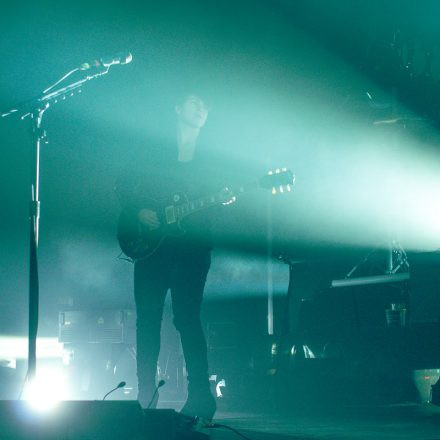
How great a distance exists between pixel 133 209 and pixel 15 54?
268cm

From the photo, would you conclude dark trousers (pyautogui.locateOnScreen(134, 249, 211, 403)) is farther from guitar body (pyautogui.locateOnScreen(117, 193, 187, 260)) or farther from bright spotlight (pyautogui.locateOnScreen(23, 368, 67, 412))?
bright spotlight (pyautogui.locateOnScreen(23, 368, 67, 412))

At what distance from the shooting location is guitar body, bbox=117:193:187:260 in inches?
149

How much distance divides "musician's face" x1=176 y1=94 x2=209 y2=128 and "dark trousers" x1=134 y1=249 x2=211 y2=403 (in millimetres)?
798

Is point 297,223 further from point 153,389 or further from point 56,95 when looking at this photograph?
point 56,95

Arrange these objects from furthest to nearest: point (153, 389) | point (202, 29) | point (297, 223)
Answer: point (297, 223) → point (202, 29) → point (153, 389)

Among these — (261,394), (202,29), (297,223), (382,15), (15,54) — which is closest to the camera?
(261,394)

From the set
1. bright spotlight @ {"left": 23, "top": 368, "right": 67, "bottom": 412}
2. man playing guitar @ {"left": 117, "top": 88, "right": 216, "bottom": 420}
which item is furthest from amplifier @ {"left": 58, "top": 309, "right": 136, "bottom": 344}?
man playing guitar @ {"left": 117, "top": 88, "right": 216, "bottom": 420}

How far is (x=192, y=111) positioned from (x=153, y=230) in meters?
0.77

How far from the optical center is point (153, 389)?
3.69m

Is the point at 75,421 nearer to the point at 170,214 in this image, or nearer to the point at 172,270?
the point at 172,270

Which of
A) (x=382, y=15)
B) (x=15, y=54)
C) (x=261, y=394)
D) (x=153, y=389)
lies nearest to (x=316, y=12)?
(x=382, y=15)

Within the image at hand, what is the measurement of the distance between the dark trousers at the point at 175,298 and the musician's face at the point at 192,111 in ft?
2.62

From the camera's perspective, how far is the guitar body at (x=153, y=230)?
379cm

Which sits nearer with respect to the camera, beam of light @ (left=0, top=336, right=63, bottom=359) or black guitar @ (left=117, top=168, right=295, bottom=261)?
black guitar @ (left=117, top=168, right=295, bottom=261)
